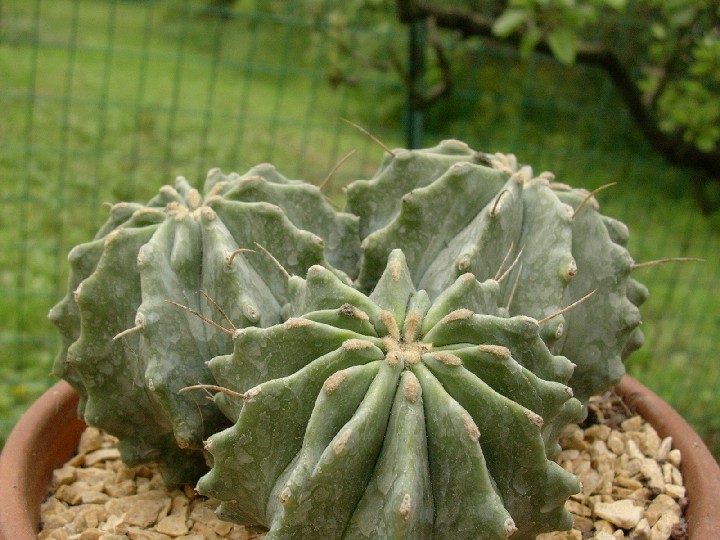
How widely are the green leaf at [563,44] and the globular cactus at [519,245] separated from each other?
194 centimetres

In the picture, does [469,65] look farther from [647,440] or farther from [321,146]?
[647,440]

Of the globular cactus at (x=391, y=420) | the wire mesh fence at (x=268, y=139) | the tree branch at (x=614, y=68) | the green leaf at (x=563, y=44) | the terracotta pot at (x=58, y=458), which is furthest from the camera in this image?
the wire mesh fence at (x=268, y=139)

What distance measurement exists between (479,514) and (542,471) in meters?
0.18

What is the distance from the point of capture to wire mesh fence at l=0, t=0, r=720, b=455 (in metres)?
4.59

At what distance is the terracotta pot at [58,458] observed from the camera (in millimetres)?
1951

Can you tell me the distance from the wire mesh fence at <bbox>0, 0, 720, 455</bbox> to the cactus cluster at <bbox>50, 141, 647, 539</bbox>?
7.61 feet

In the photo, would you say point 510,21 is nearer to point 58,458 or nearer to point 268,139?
point 58,458

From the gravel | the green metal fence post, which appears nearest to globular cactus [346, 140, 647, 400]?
the gravel

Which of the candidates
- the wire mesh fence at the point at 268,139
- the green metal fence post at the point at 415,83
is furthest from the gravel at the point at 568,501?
the green metal fence post at the point at 415,83

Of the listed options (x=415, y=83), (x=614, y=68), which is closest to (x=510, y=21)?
(x=415, y=83)

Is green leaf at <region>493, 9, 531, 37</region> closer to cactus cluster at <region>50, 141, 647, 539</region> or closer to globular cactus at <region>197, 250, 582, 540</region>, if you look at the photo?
cactus cluster at <region>50, 141, 647, 539</region>

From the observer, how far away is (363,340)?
5.23 ft

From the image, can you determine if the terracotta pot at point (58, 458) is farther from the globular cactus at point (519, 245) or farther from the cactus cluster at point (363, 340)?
the globular cactus at point (519, 245)

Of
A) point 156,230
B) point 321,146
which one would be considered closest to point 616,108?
point 321,146
